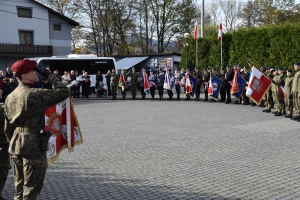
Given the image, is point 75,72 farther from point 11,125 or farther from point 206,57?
point 11,125

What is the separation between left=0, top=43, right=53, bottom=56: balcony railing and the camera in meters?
40.5

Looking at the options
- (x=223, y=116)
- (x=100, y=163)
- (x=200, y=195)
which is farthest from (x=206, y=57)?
(x=200, y=195)

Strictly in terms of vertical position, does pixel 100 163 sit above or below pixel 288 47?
below

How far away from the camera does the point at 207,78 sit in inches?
850

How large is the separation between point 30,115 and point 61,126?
4.45 feet

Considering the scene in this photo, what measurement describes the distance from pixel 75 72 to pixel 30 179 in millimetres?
22144

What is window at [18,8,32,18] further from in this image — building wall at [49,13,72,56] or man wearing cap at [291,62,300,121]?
man wearing cap at [291,62,300,121]

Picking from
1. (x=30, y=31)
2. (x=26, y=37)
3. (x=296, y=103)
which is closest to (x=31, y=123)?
(x=296, y=103)

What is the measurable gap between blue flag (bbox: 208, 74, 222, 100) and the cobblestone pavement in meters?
7.30

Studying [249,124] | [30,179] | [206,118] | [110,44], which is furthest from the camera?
[110,44]

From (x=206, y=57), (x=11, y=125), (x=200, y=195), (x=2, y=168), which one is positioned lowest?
(x=200, y=195)

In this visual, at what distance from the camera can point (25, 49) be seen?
1646 inches

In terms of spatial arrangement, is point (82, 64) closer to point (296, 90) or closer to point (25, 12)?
point (25, 12)

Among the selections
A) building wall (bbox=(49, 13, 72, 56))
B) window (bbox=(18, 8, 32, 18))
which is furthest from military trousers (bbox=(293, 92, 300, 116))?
building wall (bbox=(49, 13, 72, 56))
